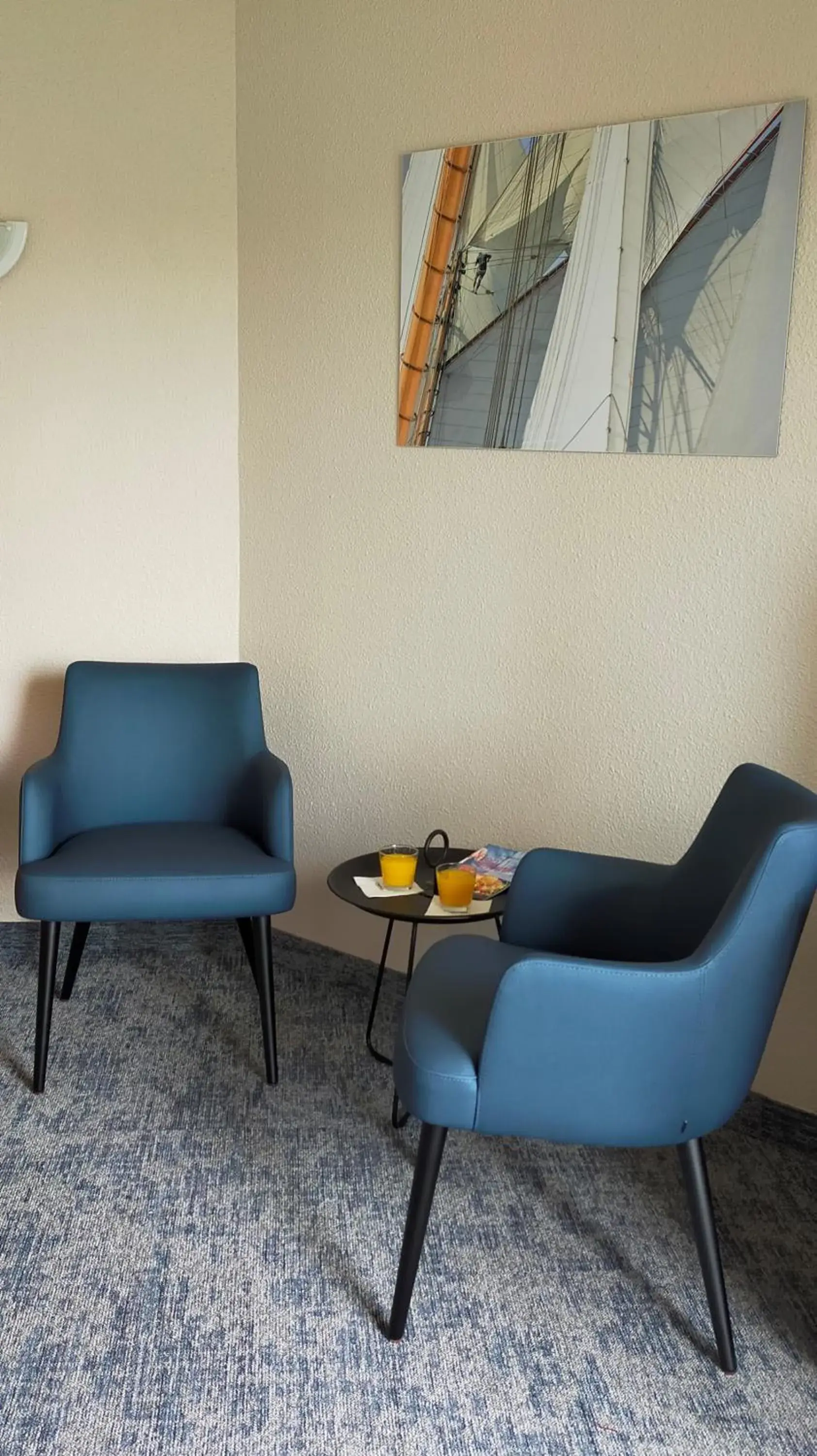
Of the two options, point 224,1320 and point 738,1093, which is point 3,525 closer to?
point 224,1320

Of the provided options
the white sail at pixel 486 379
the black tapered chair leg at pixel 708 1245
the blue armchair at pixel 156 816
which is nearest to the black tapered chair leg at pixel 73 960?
the blue armchair at pixel 156 816

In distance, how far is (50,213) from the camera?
127 inches

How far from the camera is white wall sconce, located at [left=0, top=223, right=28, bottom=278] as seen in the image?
10.4 feet

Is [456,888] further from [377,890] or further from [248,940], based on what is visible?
[248,940]

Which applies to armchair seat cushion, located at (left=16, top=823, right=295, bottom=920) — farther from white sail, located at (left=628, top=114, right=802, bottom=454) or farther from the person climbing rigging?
the person climbing rigging

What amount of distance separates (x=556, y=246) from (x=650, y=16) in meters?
0.45

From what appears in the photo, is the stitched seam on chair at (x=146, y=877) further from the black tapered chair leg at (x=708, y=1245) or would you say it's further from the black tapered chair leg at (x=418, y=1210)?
the black tapered chair leg at (x=708, y=1245)

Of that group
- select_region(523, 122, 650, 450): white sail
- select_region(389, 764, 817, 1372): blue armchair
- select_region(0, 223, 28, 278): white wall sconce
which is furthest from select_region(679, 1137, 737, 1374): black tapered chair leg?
select_region(0, 223, 28, 278): white wall sconce

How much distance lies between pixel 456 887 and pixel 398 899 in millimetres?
133

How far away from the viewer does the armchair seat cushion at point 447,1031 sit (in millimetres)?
1872

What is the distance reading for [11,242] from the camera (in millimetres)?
3189

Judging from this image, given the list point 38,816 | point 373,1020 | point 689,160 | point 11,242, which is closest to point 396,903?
point 373,1020

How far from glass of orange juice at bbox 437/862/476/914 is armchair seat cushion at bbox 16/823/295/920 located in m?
0.42

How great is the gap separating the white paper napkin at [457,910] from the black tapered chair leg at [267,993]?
17.7 inches
